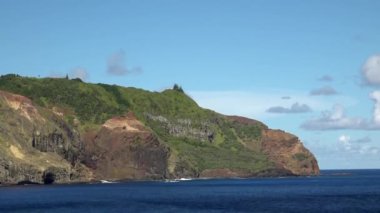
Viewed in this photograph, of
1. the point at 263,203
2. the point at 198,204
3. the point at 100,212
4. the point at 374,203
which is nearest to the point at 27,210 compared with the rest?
the point at 100,212

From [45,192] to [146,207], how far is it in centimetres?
5656

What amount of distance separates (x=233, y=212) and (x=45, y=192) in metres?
76.4

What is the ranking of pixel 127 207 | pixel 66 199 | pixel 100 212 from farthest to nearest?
pixel 66 199, pixel 127 207, pixel 100 212

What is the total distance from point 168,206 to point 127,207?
376 inches

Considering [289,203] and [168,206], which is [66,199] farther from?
[289,203]

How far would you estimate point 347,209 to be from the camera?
12950 centimetres

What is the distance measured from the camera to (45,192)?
183m

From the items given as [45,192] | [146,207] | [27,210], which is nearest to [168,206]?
[146,207]

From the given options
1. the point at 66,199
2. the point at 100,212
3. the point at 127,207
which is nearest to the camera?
the point at 100,212

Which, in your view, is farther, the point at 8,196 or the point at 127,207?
the point at 8,196

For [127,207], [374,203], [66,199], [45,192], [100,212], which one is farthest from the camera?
[45,192]

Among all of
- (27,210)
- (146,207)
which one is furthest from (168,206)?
(27,210)

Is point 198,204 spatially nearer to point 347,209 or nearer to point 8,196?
point 347,209

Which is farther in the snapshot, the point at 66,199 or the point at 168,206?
the point at 66,199
